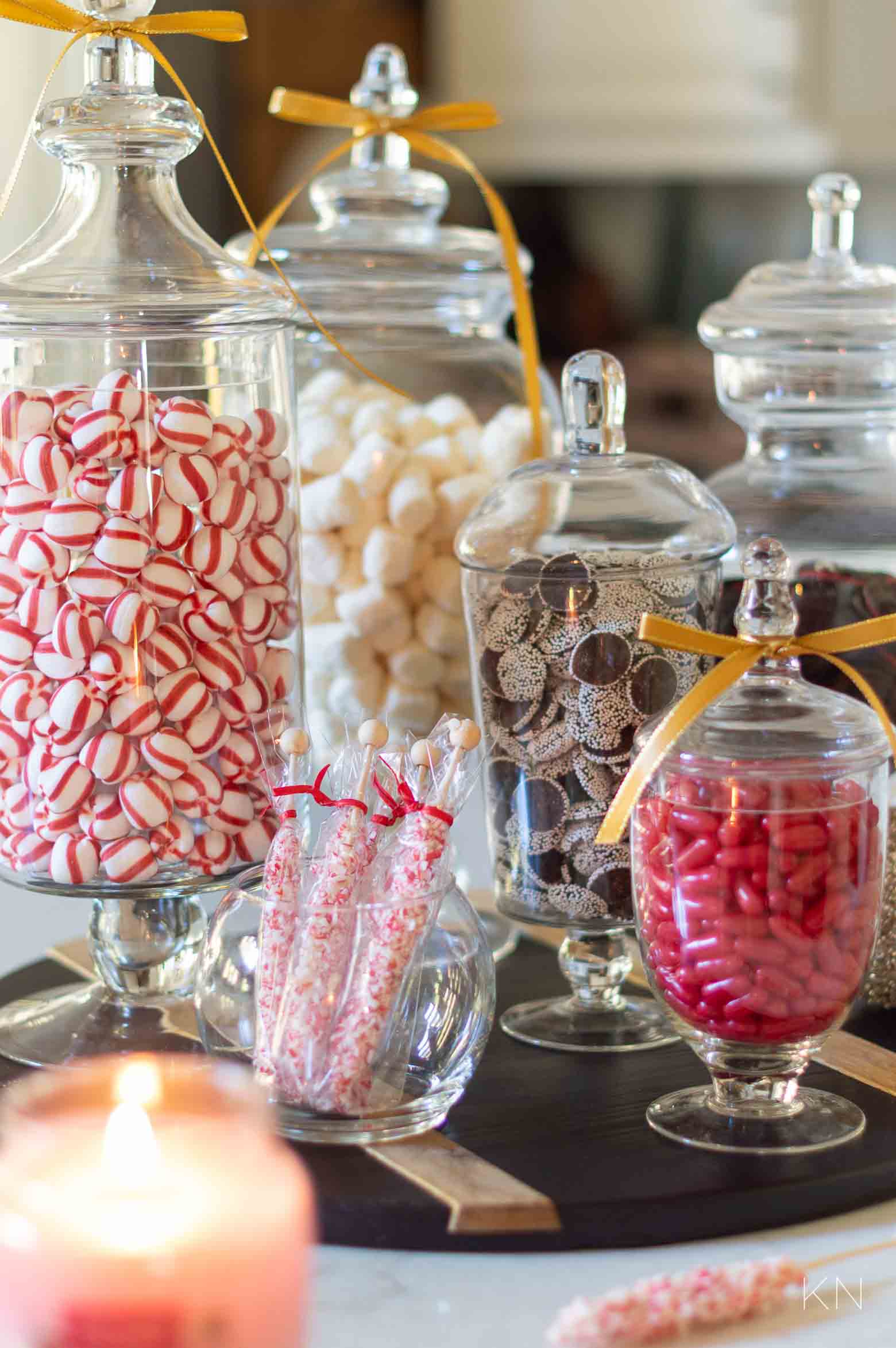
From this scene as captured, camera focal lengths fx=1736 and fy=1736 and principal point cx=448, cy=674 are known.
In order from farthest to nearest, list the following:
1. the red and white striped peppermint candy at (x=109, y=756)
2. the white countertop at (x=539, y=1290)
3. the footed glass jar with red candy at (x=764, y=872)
A: the red and white striped peppermint candy at (x=109, y=756) → the footed glass jar with red candy at (x=764, y=872) → the white countertop at (x=539, y=1290)

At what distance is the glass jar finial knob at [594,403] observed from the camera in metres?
0.90

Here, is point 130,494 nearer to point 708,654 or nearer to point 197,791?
point 197,791

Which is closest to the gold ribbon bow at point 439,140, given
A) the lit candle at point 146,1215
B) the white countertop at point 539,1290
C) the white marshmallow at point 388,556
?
the white marshmallow at point 388,556

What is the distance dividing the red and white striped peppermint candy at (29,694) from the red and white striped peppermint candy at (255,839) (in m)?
0.12

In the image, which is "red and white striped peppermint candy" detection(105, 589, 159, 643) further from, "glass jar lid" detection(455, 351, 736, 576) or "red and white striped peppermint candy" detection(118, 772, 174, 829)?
"glass jar lid" detection(455, 351, 736, 576)

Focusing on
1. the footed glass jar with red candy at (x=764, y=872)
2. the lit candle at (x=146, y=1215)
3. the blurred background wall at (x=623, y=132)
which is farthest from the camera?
the blurred background wall at (x=623, y=132)

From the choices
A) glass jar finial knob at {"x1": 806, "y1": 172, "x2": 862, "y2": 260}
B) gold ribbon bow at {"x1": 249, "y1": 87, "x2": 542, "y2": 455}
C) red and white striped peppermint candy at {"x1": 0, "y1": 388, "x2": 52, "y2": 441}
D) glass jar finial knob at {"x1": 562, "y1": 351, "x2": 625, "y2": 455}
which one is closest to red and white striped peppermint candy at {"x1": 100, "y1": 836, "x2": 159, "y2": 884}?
red and white striped peppermint candy at {"x1": 0, "y1": 388, "x2": 52, "y2": 441}

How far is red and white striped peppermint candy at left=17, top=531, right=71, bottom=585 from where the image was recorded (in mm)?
844

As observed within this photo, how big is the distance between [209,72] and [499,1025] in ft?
9.69

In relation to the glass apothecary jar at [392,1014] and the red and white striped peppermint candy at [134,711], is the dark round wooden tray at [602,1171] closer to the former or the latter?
the glass apothecary jar at [392,1014]

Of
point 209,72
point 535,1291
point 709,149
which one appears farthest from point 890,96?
point 535,1291

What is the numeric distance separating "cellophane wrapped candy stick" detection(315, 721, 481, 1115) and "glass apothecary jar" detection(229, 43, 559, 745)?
0.25 meters

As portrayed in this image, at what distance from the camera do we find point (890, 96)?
122 inches

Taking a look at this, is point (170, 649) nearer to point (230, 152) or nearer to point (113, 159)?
point (113, 159)
